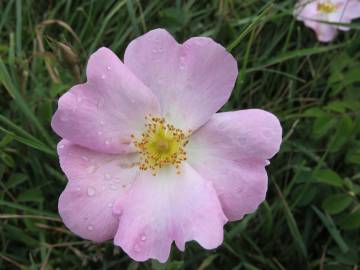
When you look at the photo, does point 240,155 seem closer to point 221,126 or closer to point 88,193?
point 221,126

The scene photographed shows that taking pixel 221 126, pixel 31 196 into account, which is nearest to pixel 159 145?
pixel 221 126

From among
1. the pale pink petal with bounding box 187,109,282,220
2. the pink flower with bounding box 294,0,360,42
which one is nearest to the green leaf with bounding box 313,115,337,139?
the pink flower with bounding box 294,0,360,42

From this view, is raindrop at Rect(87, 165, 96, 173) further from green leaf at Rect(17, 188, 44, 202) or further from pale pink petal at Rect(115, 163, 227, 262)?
green leaf at Rect(17, 188, 44, 202)

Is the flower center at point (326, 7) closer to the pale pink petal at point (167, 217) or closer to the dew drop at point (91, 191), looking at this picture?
the pale pink petal at point (167, 217)

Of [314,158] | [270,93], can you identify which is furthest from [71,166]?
[270,93]

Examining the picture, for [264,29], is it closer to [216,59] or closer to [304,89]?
[304,89]

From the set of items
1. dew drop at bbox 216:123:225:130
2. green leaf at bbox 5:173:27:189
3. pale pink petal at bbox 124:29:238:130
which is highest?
pale pink petal at bbox 124:29:238:130
